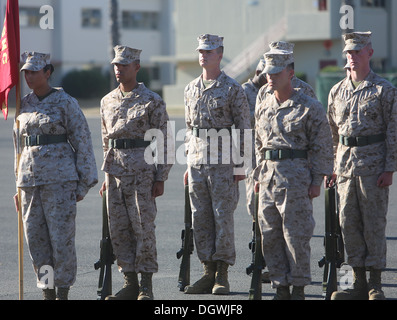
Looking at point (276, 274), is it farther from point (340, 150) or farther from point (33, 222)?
point (33, 222)

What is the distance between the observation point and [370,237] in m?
7.55

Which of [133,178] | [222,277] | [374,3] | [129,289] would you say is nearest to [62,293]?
[129,289]

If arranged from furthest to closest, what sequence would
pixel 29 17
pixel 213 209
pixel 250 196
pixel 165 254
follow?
pixel 29 17, pixel 165 254, pixel 250 196, pixel 213 209

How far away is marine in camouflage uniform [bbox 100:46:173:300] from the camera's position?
7688 mm

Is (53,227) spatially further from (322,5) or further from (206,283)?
Result: (322,5)

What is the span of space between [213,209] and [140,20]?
2303 inches

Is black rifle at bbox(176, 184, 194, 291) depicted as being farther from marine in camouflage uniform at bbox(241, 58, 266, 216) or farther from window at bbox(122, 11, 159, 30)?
window at bbox(122, 11, 159, 30)

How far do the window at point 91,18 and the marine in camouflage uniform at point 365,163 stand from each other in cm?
5454

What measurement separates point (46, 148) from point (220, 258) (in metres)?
2.11

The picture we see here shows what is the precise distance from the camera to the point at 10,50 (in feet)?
24.2

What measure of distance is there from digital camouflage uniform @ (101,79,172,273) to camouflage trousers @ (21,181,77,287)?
0.64m

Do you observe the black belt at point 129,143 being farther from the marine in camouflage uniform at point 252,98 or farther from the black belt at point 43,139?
the marine in camouflage uniform at point 252,98

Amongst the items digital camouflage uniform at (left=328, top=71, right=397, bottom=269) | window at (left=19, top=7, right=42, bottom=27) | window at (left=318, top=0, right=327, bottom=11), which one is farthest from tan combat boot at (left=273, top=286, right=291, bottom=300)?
window at (left=19, top=7, right=42, bottom=27)

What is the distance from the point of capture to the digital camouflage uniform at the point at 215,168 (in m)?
8.10
